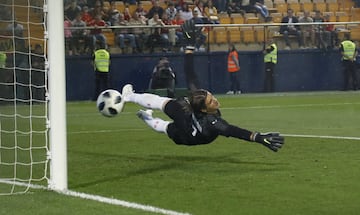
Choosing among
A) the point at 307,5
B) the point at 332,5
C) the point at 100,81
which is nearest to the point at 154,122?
the point at 100,81

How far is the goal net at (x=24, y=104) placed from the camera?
1064 centimetres

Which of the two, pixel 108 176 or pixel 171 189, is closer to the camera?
pixel 171 189

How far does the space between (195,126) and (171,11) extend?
20.8 metres

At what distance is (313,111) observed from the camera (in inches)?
899

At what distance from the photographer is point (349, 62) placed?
3111 centimetres

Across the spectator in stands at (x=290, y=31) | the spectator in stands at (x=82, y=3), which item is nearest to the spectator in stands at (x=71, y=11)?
the spectator in stands at (x=82, y=3)

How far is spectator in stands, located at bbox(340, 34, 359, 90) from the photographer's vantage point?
30875 millimetres

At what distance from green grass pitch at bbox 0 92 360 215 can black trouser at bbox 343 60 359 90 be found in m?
11.3

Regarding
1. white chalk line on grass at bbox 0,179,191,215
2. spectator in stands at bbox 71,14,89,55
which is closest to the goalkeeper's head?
white chalk line on grass at bbox 0,179,191,215

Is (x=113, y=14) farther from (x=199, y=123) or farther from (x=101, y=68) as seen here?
(x=199, y=123)

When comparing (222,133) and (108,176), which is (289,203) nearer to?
(222,133)

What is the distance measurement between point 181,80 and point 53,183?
66.6 feet

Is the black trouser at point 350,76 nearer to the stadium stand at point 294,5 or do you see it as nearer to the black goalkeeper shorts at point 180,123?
the stadium stand at point 294,5

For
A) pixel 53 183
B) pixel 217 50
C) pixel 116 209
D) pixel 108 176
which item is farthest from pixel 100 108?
pixel 217 50
